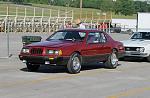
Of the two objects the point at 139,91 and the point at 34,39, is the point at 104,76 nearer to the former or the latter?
the point at 139,91

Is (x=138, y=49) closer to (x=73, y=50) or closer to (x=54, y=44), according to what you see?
(x=73, y=50)

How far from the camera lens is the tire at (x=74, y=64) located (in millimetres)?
14227

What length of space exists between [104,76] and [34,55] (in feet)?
7.54

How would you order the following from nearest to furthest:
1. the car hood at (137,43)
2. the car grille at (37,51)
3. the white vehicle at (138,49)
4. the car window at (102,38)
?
the car grille at (37,51) → the car window at (102,38) → the white vehicle at (138,49) → the car hood at (137,43)

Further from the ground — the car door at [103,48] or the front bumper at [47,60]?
the car door at [103,48]

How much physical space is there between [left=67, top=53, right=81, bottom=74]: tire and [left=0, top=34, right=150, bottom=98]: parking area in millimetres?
194

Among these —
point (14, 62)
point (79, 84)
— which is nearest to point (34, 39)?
point (14, 62)

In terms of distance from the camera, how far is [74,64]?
1442 centimetres

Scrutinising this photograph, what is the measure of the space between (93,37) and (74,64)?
5.70 ft

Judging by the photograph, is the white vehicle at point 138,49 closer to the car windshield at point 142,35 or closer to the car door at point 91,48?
the car windshield at point 142,35

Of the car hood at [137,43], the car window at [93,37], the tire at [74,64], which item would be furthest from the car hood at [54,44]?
the car hood at [137,43]

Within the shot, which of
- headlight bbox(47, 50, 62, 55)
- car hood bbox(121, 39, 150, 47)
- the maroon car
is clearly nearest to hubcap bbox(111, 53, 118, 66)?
the maroon car

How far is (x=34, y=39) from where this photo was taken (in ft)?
64.4

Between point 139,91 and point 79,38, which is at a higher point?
point 79,38
